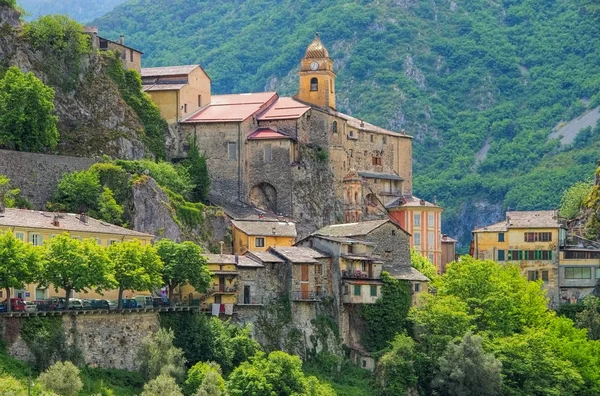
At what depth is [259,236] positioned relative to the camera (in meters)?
140

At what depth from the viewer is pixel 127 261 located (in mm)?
117125

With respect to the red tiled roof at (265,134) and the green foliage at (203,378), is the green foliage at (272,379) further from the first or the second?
the red tiled roof at (265,134)

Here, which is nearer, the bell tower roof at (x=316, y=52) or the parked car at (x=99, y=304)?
the parked car at (x=99, y=304)

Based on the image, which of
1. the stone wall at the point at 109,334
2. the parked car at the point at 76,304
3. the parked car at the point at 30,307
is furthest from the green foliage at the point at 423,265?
the parked car at the point at 30,307

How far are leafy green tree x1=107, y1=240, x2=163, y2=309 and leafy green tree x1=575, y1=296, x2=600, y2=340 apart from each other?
136 feet

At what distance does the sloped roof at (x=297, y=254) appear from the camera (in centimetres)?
12825

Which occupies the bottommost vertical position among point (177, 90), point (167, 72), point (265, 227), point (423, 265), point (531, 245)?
point (423, 265)

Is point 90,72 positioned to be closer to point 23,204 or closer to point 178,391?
point 23,204

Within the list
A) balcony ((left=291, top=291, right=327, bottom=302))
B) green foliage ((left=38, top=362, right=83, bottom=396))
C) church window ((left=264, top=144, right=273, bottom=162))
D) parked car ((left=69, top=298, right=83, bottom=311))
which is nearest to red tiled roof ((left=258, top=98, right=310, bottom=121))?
church window ((left=264, top=144, right=273, bottom=162))

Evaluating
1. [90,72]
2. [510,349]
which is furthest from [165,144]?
[510,349]

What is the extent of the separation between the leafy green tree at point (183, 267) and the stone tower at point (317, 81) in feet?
163

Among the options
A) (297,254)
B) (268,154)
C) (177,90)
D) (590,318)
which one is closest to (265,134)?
(268,154)

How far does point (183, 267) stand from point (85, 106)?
29470mm

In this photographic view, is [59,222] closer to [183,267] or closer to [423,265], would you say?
[183,267]
